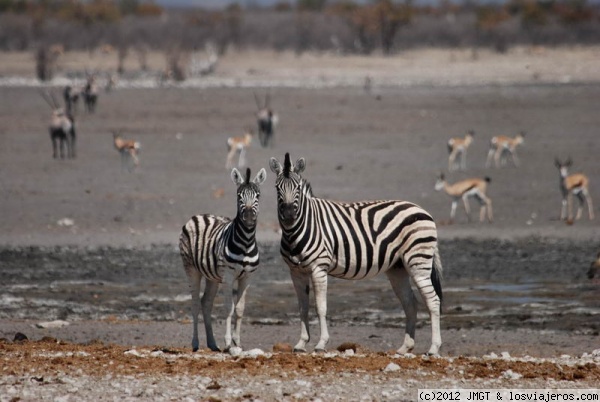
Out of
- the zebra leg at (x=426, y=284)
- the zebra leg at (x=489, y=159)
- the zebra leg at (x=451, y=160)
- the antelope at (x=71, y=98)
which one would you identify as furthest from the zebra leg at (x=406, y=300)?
the antelope at (x=71, y=98)

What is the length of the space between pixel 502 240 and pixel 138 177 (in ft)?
26.0

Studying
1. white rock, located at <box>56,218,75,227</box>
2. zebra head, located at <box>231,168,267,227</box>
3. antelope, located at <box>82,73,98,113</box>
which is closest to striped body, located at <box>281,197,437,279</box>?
zebra head, located at <box>231,168,267,227</box>

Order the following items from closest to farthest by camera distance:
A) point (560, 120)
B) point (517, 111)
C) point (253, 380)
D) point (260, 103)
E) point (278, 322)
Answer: point (253, 380)
point (278, 322)
point (560, 120)
point (517, 111)
point (260, 103)

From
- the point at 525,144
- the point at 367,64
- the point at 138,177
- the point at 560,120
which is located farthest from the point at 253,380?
the point at 367,64

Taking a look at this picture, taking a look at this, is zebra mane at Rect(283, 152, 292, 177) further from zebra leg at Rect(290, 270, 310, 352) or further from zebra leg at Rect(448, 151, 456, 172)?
zebra leg at Rect(448, 151, 456, 172)

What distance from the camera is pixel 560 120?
30.8 metres

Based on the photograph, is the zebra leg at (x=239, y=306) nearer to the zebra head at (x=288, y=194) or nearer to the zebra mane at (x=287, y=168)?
the zebra head at (x=288, y=194)

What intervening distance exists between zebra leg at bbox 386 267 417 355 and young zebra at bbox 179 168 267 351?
1416 mm

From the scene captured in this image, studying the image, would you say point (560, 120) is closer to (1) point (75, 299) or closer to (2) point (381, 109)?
(2) point (381, 109)

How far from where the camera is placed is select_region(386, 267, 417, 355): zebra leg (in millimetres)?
10945

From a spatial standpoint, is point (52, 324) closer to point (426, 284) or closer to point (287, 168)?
point (287, 168)

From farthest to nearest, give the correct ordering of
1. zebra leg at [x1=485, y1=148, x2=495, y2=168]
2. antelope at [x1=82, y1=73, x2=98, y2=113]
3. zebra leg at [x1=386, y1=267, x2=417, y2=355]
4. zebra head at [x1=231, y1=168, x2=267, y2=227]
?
antelope at [x1=82, y1=73, x2=98, y2=113], zebra leg at [x1=485, y1=148, x2=495, y2=168], zebra leg at [x1=386, y1=267, x2=417, y2=355], zebra head at [x1=231, y1=168, x2=267, y2=227]

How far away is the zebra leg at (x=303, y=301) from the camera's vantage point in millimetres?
10414

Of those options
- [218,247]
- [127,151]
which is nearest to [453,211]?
[127,151]
